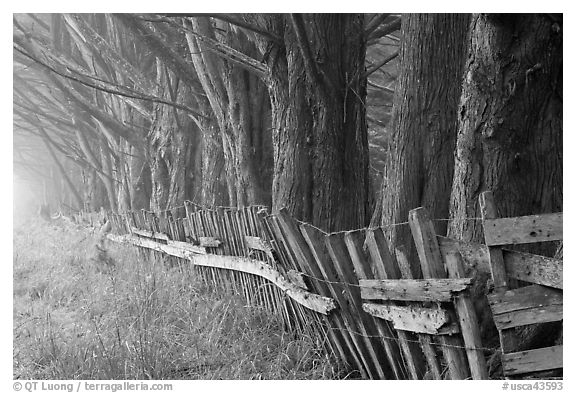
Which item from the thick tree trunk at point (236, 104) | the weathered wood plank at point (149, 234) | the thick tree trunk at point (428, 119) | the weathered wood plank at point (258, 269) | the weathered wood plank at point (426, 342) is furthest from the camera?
the weathered wood plank at point (149, 234)

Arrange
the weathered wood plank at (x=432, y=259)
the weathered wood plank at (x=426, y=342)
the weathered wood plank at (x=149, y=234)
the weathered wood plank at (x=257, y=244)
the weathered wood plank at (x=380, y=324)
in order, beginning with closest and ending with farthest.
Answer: the weathered wood plank at (x=432, y=259) < the weathered wood plank at (x=426, y=342) < the weathered wood plank at (x=380, y=324) < the weathered wood plank at (x=257, y=244) < the weathered wood plank at (x=149, y=234)

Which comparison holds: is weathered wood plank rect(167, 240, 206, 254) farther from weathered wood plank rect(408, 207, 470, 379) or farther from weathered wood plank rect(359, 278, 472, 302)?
weathered wood plank rect(408, 207, 470, 379)

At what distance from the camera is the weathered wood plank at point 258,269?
3326 mm

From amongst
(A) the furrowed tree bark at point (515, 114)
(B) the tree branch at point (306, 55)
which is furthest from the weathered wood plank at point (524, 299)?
(B) the tree branch at point (306, 55)

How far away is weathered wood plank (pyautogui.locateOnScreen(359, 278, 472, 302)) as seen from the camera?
2302 millimetres

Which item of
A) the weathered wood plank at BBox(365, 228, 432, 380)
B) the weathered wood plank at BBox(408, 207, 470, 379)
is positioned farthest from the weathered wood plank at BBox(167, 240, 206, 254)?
the weathered wood plank at BBox(408, 207, 470, 379)

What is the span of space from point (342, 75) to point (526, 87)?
6.40 feet

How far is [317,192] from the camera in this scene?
15.3 ft

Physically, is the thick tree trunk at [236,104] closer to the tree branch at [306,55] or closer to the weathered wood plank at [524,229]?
the tree branch at [306,55]

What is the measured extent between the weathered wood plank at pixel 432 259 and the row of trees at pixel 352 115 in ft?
2.65

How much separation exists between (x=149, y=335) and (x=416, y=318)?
1.72m

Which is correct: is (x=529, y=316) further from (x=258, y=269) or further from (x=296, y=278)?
(x=258, y=269)
